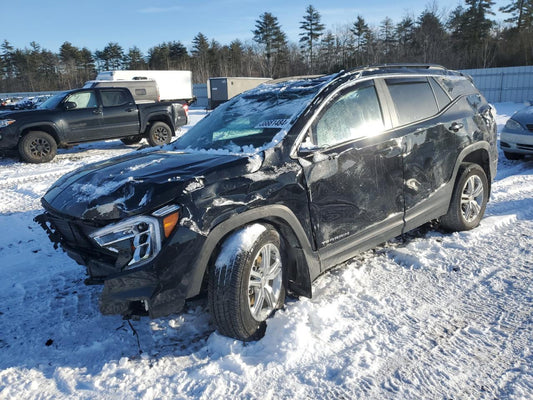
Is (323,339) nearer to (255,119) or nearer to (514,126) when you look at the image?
(255,119)

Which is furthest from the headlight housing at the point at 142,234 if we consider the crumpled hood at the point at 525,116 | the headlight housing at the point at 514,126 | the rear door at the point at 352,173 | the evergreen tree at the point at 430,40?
the evergreen tree at the point at 430,40

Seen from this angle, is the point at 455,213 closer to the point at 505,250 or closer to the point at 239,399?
the point at 505,250

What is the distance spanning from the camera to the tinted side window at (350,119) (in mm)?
3250

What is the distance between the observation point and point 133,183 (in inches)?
106

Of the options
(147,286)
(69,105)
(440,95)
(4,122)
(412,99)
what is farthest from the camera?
(69,105)

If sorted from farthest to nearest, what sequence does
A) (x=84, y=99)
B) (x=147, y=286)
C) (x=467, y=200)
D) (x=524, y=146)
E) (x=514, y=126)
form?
(x=84, y=99), (x=514, y=126), (x=524, y=146), (x=467, y=200), (x=147, y=286)

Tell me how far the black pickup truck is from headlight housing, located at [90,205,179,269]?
9.19m

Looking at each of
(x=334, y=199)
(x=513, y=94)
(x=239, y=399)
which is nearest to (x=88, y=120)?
(x=334, y=199)

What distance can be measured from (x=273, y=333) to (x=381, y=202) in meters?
1.52

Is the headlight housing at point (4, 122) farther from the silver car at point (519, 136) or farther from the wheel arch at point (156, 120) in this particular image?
the silver car at point (519, 136)

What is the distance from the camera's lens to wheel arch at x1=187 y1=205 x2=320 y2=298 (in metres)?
2.58

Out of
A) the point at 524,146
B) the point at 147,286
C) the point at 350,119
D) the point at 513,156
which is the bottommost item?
the point at 513,156

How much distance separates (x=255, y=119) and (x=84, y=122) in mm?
9034

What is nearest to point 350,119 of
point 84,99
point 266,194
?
point 266,194
